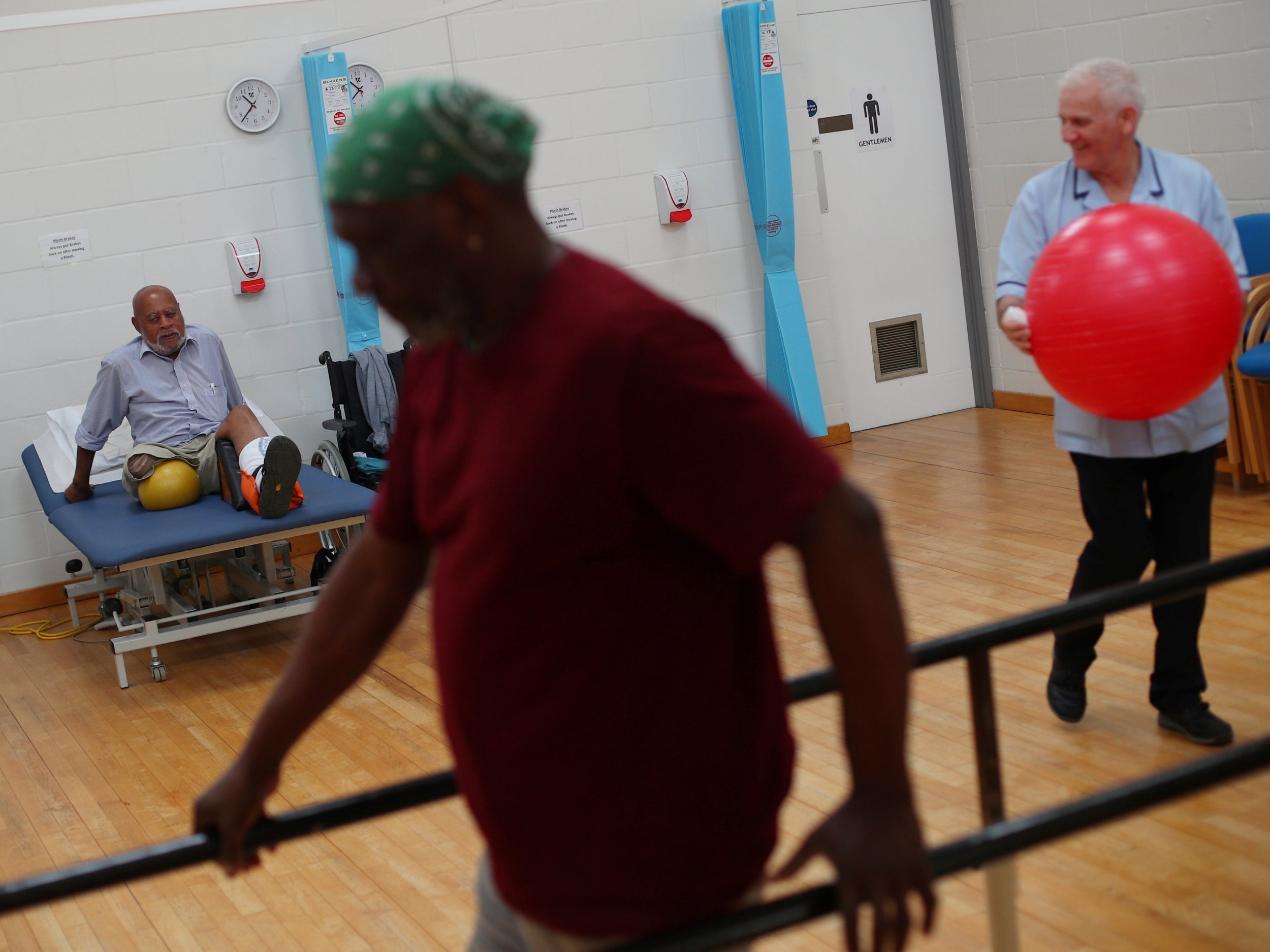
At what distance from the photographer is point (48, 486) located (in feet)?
18.1

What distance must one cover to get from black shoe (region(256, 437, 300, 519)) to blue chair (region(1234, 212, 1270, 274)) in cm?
371

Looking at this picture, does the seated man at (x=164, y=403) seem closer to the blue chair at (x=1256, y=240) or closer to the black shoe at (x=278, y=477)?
the black shoe at (x=278, y=477)

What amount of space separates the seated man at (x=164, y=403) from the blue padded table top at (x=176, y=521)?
13cm

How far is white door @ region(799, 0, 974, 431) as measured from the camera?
7.01 m

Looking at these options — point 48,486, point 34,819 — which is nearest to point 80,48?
point 48,486

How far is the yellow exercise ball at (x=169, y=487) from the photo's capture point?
5.11 metres

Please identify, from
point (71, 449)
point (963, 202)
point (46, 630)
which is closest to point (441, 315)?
point (71, 449)

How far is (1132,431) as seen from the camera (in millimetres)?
2939

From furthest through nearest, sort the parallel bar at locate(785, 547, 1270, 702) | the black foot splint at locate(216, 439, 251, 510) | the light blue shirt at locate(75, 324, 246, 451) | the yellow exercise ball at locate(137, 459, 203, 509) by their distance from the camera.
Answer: the light blue shirt at locate(75, 324, 246, 451) → the yellow exercise ball at locate(137, 459, 203, 509) → the black foot splint at locate(216, 439, 251, 510) → the parallel bar at locate(785, 547, 1270, 702)

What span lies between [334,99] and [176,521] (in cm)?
221

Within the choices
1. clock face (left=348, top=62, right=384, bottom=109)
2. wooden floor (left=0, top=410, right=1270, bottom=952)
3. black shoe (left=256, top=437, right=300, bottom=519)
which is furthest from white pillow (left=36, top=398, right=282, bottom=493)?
clock face (left=348, top=62, right=384, bottom=109)

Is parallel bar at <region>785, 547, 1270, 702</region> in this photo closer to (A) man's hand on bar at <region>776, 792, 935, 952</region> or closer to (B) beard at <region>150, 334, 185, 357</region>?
(A) man's hand on bar at <region>776, 792, 935, 952</region>

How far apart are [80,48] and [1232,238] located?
4.89 metres

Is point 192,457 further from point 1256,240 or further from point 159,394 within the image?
point 1256,240
